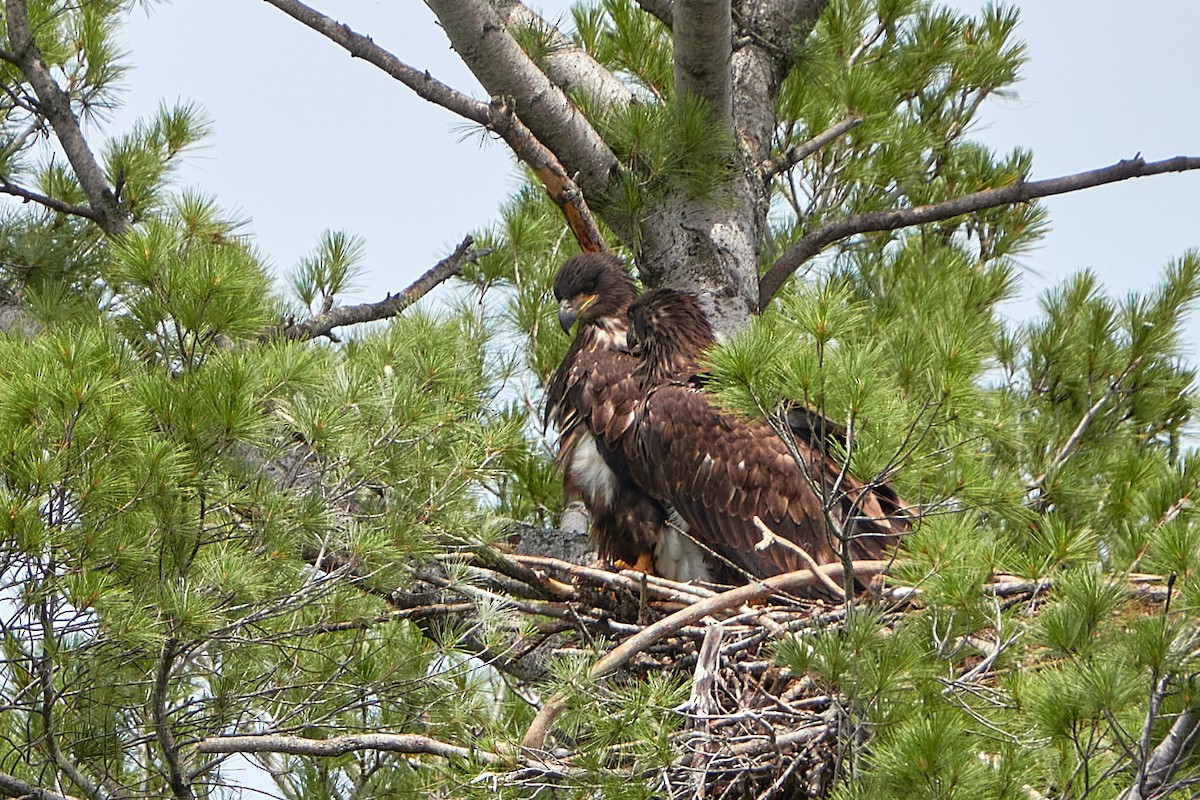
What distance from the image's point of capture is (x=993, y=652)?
3.45 meters

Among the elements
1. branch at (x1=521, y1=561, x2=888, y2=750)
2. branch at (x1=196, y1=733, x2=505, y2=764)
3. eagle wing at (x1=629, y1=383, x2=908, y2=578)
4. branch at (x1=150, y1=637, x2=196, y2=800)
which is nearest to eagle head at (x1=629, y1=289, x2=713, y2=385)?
eagle wing at (x1=629, y1=383, x2=908, y2=578)

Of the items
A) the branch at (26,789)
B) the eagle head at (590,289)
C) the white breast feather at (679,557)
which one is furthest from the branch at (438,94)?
the branch at (26,789)

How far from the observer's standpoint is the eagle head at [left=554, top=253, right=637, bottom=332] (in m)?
5.90

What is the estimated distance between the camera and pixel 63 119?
5816 millimetres

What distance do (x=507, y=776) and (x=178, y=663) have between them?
1.18 metres

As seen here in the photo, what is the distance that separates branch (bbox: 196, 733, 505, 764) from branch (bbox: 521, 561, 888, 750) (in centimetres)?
24

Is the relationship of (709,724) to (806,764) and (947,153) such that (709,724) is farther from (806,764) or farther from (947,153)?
(947,153)

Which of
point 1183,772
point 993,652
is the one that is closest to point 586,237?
point 993,652

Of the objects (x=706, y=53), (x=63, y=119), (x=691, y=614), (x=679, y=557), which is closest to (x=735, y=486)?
(x=679, y=557)

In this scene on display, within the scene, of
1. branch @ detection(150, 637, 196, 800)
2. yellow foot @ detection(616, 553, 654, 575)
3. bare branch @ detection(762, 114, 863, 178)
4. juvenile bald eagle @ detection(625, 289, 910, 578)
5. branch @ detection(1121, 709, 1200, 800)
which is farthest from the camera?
bare branch @ detection(762, 114, 863, 178)

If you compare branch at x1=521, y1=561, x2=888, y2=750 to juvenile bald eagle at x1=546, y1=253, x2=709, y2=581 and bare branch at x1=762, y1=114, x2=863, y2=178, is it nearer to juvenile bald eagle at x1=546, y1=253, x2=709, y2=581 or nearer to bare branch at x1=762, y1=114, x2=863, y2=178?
juvenile bald eagle at x1=546, y1=253, x2=709, y2=581

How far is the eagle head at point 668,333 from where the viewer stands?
5379mm

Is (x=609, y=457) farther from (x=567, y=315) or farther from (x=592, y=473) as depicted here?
(x=567, y=315)

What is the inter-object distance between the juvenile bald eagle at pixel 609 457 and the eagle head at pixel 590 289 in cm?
16
